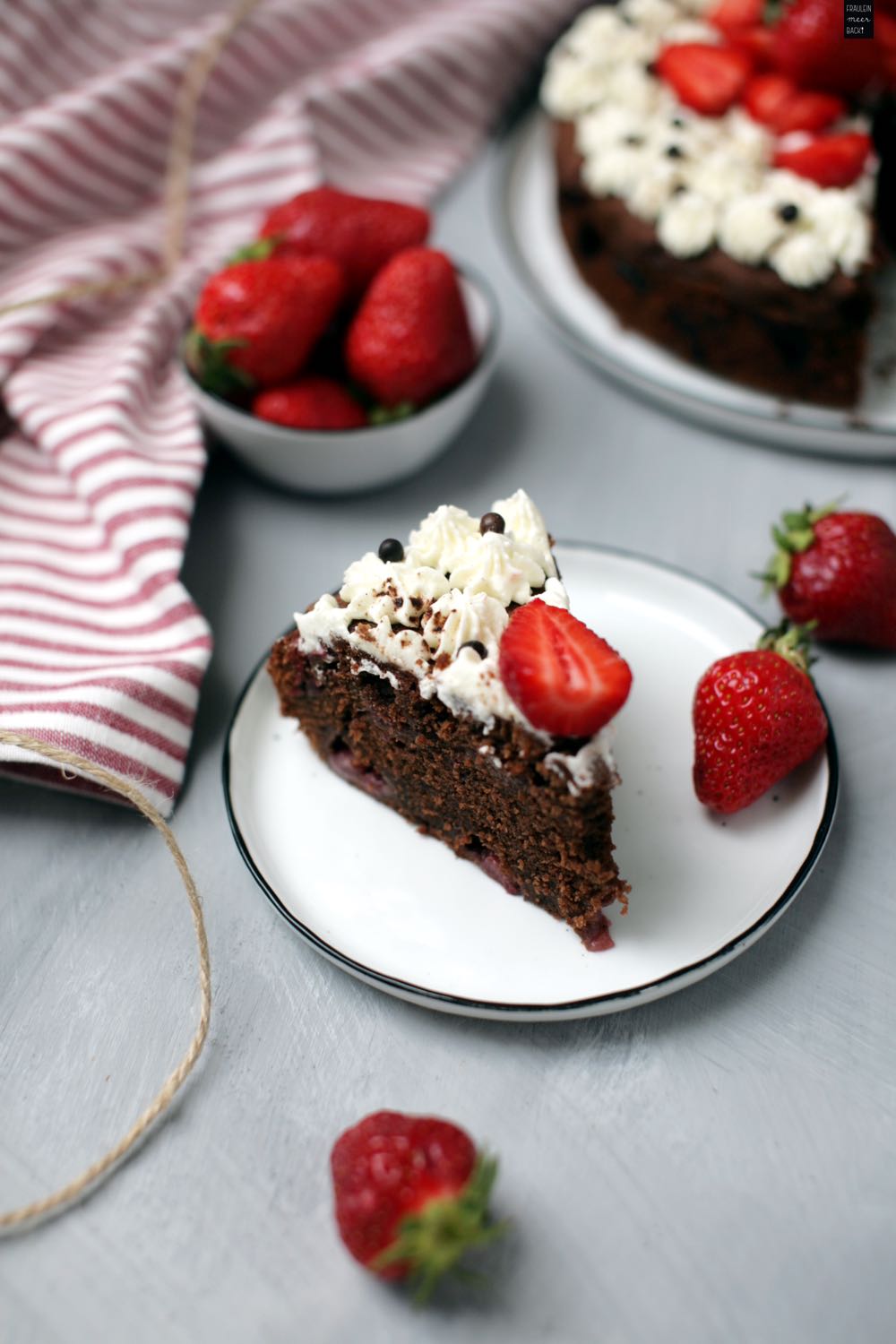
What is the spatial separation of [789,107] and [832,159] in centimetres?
27

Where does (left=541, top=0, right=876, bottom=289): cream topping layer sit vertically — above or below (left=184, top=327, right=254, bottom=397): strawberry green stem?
above

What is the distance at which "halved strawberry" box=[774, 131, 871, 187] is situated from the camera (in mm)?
2889

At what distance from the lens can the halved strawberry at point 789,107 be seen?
3.02 m

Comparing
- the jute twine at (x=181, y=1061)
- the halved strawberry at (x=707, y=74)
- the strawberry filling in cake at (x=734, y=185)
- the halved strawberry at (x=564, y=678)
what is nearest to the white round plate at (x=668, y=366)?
the strawberry filling in cake at (x=734, y=185)

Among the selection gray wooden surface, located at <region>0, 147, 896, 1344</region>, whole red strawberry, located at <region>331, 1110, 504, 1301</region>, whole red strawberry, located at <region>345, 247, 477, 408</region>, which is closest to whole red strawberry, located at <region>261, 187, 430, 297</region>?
whole red strawberry, located at <region>345, 247, 477, 408</region>

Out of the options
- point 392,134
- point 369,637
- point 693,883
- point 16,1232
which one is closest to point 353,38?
point 392,134

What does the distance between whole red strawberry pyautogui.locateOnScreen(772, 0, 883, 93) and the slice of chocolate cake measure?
69.0 inches

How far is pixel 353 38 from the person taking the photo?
3736mm

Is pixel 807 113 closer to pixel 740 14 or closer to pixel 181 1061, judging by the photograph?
pixel 740 14

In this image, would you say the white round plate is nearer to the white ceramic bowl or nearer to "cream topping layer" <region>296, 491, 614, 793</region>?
the white ceramic bowl

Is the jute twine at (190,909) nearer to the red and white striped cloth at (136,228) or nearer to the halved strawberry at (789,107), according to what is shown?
the red and white striped cloth at (136,228)

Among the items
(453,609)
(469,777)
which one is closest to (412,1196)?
(469,777)

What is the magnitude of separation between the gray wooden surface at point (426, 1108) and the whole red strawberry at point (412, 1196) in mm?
114

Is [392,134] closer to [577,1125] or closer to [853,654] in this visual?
[853,654]
